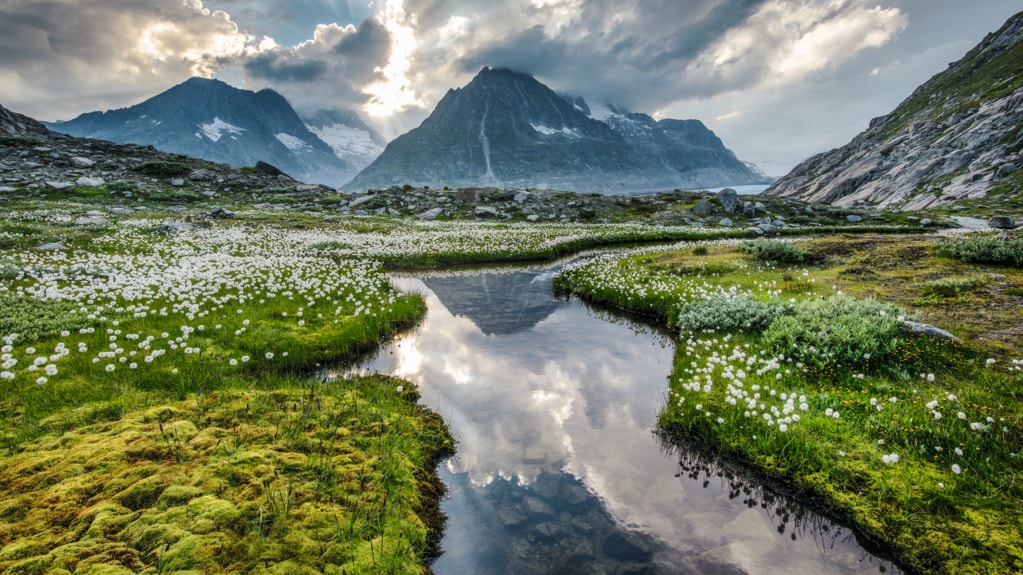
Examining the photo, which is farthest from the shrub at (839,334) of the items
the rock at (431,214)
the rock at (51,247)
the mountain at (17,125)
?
the mountain at (17,125)

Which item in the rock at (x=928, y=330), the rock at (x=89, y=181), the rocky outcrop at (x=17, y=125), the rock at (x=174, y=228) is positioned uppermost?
the rocky outcrop at (x=17, y=125)

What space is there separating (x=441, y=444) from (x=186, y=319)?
8453 millimetres

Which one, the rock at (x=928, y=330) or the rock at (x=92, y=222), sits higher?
the rock at (x=92, y=222)

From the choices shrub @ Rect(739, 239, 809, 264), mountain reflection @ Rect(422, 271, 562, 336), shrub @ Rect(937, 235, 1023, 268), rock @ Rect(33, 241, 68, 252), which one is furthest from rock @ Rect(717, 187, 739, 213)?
rock @ Rect(33, 241, 68, 252)

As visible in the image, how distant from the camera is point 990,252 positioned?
16531 millimetres

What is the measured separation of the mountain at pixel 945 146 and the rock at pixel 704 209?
223ft

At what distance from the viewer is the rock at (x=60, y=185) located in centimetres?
5022

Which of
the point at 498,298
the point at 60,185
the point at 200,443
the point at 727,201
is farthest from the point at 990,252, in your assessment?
the point at 60,185

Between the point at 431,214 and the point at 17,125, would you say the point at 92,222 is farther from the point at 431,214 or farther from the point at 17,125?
the point at 17,125

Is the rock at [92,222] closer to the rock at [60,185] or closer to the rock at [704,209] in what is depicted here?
the rock at [60,185]

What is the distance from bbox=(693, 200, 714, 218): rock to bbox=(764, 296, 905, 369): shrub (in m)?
52.7

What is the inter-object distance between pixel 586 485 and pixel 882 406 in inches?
211

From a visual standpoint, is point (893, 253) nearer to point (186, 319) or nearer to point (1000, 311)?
point (1000, 311)

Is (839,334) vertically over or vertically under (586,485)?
over
